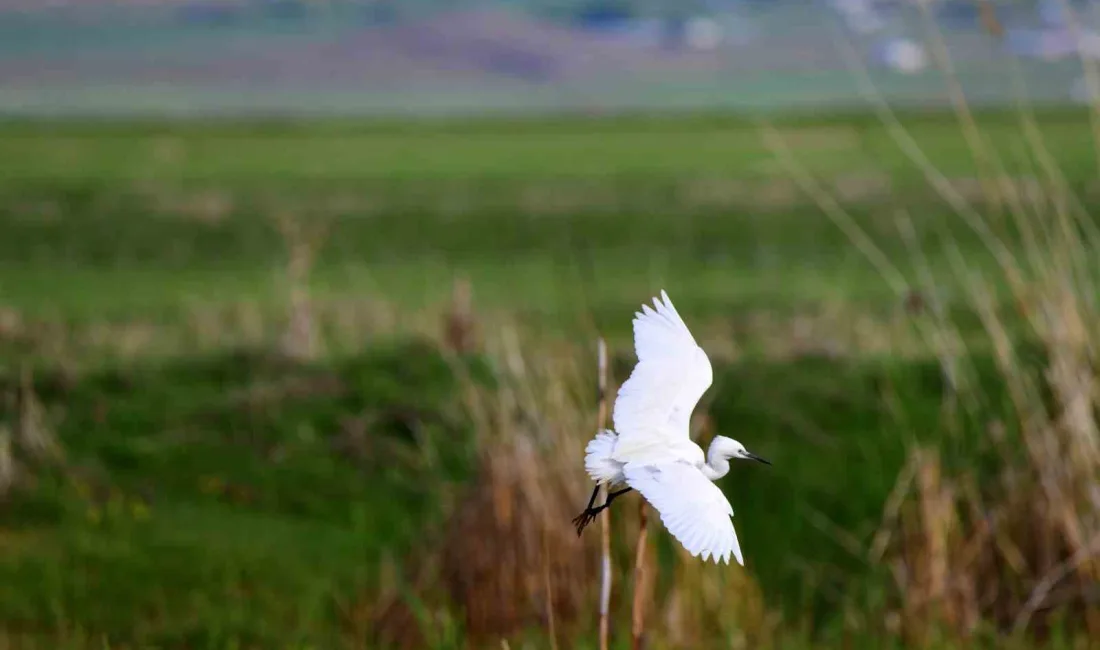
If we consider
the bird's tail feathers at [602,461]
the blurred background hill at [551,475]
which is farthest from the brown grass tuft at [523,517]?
the bird's tail feathers at [602,461]

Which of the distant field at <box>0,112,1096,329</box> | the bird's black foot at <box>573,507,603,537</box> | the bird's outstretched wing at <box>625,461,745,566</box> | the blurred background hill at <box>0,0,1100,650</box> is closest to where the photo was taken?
the bird's outstretched wing at <box>625,461,745,566</box>

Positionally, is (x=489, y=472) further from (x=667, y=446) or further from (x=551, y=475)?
(x=667, y=446)

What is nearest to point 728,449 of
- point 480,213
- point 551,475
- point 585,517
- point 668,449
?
point 668,449

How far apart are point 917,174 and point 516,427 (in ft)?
104

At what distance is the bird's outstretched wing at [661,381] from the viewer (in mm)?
Result: 1707

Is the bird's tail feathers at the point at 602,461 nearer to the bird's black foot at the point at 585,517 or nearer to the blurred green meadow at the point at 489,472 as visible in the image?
the bird's black foot at the point at 585,517

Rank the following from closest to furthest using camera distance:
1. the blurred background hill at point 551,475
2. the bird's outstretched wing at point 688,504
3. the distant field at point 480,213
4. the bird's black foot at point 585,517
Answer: the bird's outstretched wing at point 688,504, the bird's black foot at point 585,517, the blurred background hill at point 551,475, the distant field at point 480,213

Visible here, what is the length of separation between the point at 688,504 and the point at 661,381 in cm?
20

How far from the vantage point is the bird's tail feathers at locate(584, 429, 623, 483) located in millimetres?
1640

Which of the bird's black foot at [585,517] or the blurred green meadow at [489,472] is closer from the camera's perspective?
the bird's black foot at [585,517]

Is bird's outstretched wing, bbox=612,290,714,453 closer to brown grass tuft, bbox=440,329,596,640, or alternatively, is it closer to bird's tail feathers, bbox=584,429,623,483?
bird's tail feathers, bbox=584,429,623,483

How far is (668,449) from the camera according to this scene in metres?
1.68

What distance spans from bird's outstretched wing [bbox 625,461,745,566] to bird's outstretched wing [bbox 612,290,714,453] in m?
0.06

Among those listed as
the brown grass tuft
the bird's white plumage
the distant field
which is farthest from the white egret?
the distant field
